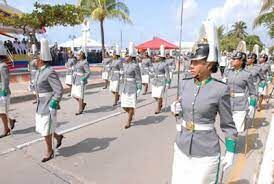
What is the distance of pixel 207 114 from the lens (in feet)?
11.9

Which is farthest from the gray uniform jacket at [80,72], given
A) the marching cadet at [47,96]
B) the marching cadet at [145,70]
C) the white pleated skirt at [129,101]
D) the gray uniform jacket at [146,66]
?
the gray uniform jacket at [146,66]

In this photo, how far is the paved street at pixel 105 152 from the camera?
5.88 metres

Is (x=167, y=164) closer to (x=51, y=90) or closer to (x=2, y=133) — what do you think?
(x=51, y=90)

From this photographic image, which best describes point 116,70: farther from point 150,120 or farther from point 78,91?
point 150,120

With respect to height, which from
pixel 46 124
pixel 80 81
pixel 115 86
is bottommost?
pixel 115 86

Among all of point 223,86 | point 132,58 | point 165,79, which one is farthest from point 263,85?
point 223,86

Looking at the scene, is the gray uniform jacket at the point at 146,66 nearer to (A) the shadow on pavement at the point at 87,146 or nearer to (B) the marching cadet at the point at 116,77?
(B) the marching cadet at the point at 116,77

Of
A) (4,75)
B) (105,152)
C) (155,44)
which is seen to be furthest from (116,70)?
(155,44)

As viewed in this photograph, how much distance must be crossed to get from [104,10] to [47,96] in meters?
21.0

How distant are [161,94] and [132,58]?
94.5 inches

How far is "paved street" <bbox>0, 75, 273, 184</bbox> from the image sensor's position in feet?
19.3

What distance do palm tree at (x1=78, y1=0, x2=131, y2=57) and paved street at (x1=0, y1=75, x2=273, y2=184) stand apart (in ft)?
54.0

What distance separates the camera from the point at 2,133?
28.3 feet

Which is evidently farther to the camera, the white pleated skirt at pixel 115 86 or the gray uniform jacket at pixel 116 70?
the gray uniform jacket at pixel 116 70
